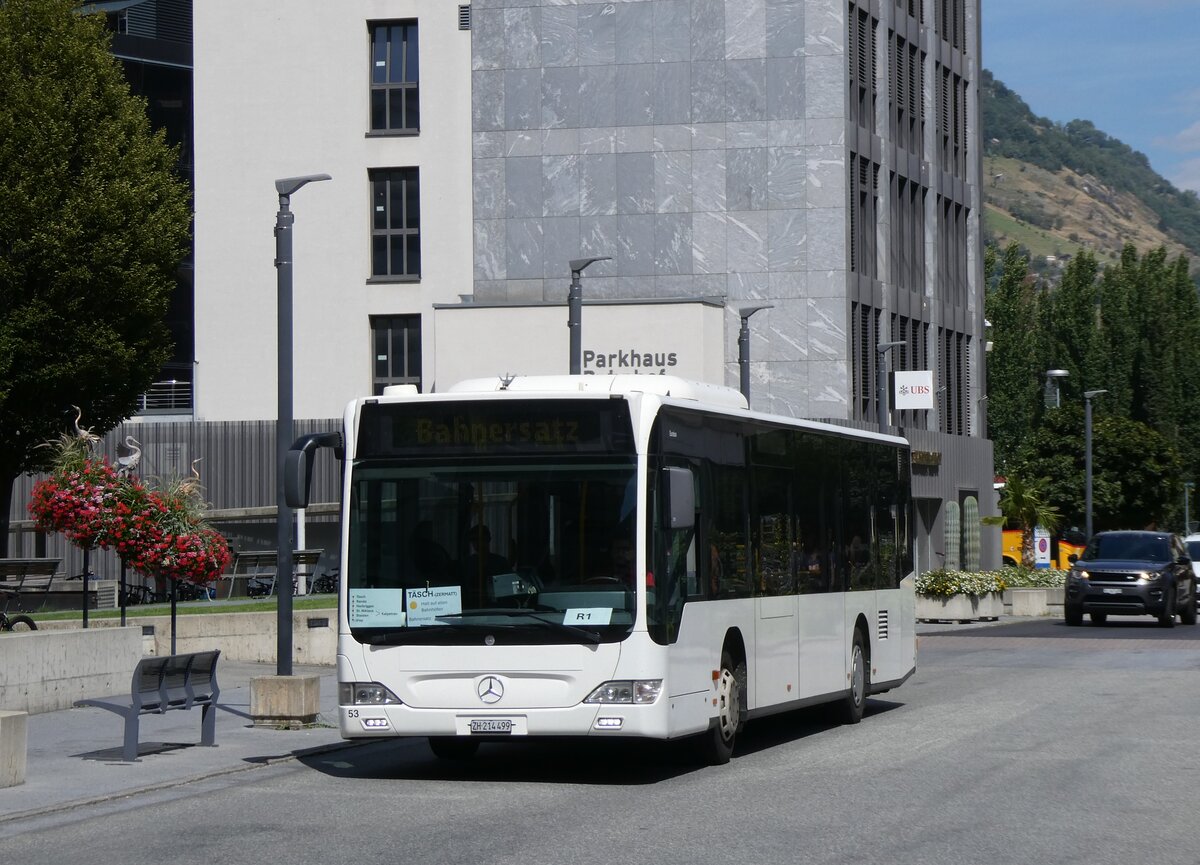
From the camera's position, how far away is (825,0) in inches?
2115

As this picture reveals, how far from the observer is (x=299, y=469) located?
1417cm

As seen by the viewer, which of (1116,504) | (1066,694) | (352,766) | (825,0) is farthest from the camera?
(1116,504)

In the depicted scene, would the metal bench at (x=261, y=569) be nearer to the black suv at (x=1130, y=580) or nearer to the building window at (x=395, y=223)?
the building window at (x=395, y=223)

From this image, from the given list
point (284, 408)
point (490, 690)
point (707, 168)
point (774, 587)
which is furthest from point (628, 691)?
point (707, 168)

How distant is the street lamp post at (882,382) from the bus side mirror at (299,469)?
3445 centimetres

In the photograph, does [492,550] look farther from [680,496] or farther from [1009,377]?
[1009,377]

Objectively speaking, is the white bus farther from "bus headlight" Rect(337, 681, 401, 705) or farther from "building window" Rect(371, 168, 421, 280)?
"building window" Rect(371, 168, 421, 280)

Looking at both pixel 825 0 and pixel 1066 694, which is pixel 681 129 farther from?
pixel 1066 694

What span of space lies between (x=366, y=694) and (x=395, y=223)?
141 ft

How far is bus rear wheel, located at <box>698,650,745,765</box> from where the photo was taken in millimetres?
15141

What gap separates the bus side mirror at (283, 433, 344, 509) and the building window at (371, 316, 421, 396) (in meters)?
41.1

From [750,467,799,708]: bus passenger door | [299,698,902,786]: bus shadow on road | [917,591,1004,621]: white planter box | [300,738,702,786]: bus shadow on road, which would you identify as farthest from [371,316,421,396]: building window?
[750,467,799,708]: bus passenger door

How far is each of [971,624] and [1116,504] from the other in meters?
44.8

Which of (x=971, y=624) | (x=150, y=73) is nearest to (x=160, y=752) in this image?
(x=971, y=624)
